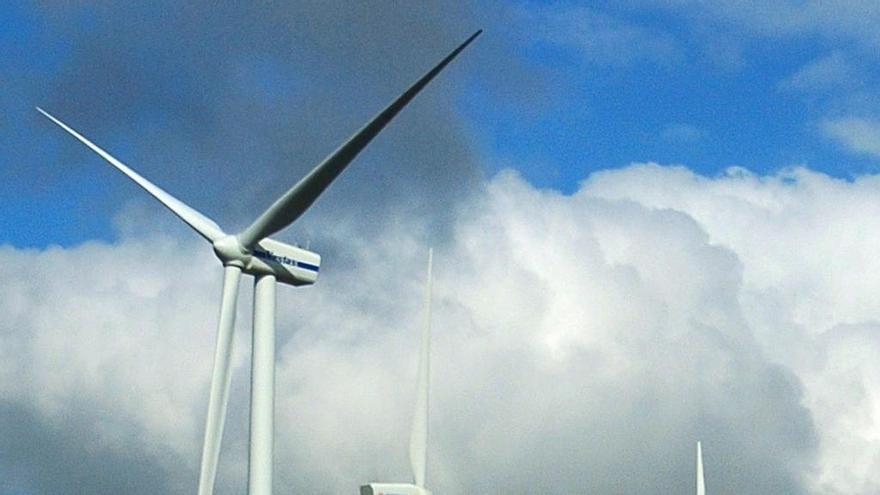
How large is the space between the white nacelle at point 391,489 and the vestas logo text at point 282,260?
14656 millimetres

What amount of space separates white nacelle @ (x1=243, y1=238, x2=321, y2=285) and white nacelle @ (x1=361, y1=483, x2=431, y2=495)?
14260 mm

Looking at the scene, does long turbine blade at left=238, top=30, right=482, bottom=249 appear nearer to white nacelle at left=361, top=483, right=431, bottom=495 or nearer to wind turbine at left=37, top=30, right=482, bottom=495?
wind turbine at left=37, top=30, right=482, bottom=495

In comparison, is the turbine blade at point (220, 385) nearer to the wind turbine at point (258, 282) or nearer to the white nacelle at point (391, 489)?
the wind turbine at point (258, 282)

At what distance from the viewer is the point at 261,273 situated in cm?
8638

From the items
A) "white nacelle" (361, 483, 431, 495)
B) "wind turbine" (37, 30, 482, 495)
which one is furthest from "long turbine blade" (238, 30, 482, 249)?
"white nacelle" (361, 483, 431, 495)

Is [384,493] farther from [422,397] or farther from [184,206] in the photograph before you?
[184,206]

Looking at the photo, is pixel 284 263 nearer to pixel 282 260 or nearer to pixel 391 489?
pixel 282 260

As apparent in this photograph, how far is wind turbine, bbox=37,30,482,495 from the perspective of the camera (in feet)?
270

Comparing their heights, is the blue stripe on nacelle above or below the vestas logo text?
above

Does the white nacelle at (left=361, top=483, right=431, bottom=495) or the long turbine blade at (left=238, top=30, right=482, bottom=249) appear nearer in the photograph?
the long turbine blade at (left=238, top=30, right=482, bottom=249)

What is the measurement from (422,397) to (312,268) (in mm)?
13887

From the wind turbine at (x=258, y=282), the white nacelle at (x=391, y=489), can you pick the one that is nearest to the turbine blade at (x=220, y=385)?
the wind turbine at (x=258, y=282)

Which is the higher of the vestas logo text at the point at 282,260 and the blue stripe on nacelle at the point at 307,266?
the blue stripe on nacelle at the point at 307,266

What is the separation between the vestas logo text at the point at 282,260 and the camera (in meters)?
86.1
